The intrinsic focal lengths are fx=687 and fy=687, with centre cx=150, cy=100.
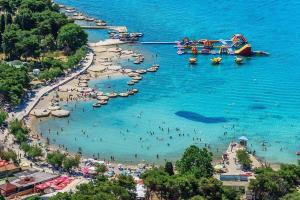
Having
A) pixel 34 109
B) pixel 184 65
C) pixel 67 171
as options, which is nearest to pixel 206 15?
pixel 184 65

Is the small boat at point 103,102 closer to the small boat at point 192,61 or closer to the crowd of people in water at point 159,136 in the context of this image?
the crowd of people in water at point 159,136

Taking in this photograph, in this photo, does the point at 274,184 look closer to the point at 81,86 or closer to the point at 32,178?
the point at 32,178

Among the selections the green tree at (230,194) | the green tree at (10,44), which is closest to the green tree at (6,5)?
the green tree at (10,44)

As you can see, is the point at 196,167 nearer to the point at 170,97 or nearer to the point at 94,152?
the point at 94,152

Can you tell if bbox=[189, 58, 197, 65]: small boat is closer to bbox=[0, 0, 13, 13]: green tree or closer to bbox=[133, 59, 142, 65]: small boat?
bbox=[133, 59, 142, 65]: small boat

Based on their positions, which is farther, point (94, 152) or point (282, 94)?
point (282, 94)

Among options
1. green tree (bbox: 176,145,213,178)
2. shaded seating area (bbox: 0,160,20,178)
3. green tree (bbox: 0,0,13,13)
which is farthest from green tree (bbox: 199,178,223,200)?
green tree (bbox: 0,0,13,13)
